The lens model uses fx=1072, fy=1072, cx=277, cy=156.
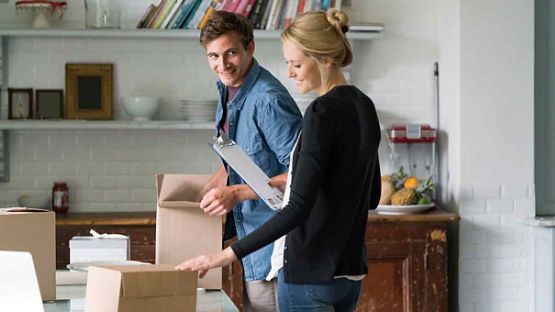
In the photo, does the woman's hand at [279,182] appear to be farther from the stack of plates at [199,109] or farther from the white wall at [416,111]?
the white wall at [416,111]

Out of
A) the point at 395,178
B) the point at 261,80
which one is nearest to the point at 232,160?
the point at 261,80

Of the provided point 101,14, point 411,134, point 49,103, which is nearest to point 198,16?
point 101,14

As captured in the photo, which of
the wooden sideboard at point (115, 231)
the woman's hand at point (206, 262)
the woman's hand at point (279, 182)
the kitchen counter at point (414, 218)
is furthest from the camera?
the kitchen counter at point (414, 218)

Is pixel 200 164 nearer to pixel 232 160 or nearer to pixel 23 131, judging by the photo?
pixel 23 131

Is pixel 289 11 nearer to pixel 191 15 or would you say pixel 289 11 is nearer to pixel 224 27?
pixel 191 15

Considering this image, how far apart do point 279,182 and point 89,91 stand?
9.90ft

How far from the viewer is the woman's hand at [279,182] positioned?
3162 millimetres

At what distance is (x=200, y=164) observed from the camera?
6094 millimetres

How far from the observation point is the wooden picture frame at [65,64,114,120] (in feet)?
19.5

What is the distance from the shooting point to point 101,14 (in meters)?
5.82

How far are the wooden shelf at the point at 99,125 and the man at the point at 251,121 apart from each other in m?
2.31

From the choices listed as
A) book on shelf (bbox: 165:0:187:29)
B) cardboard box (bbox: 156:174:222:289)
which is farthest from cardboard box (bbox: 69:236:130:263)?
book on shelf (bbox: 165:0:187:29)

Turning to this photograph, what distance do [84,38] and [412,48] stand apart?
186cm

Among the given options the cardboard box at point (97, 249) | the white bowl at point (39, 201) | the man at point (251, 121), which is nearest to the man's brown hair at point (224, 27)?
the man at point (251, 121)
